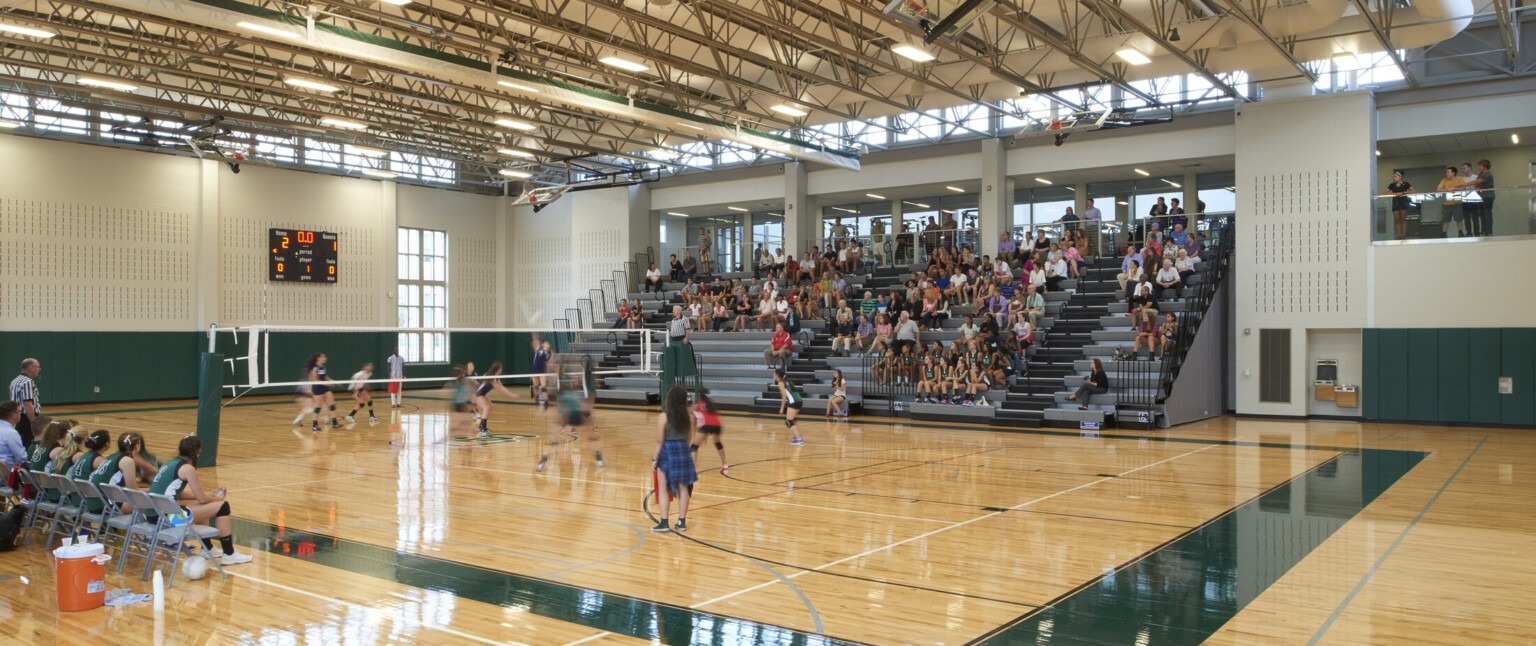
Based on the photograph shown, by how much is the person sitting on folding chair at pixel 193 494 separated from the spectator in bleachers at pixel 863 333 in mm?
18325

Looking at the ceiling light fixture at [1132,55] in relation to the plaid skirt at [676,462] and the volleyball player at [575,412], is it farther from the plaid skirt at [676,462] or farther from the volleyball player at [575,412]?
the plaid skirt at [676,462]

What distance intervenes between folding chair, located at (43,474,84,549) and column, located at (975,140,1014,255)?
23553mm

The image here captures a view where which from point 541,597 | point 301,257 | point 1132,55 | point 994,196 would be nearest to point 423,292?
point 301,257

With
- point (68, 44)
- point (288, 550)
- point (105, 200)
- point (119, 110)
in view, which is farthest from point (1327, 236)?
point (105, 200)

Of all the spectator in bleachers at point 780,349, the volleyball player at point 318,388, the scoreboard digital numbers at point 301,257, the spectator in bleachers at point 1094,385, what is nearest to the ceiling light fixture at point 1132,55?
the spectator in bleachers at point 1094,385

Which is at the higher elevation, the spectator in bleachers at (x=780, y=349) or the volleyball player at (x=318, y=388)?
the spectator in bleachers at (x=780, y=349)

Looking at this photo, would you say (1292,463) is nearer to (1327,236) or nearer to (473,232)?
(1327,236)

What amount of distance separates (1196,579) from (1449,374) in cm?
1758

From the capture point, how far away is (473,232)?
3725cm

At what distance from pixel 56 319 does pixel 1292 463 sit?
30568 mm

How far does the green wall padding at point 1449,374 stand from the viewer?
67.1 feet

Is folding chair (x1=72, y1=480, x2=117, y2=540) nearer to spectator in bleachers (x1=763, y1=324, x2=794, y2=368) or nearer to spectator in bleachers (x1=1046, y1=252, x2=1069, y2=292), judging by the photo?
spectator in bleachers (x1=763, y1=324, x2=794, y2=368)

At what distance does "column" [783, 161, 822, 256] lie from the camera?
32062mm

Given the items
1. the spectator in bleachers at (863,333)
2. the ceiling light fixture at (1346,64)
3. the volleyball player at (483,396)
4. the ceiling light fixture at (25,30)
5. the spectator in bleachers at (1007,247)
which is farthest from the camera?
the spectator in bleachers at (1007,247)
